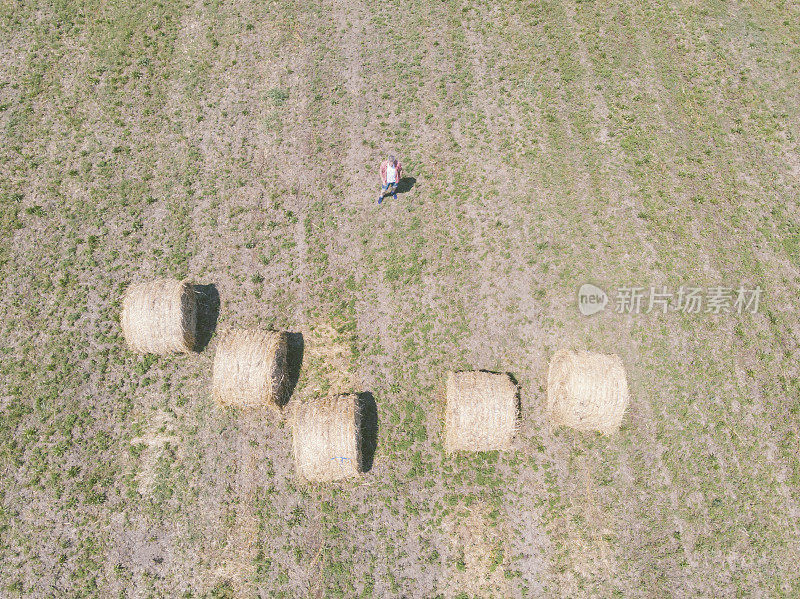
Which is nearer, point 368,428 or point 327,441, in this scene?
point 327,441

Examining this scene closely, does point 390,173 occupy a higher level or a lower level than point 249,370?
higher

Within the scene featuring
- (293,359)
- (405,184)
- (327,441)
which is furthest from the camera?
(405,184)

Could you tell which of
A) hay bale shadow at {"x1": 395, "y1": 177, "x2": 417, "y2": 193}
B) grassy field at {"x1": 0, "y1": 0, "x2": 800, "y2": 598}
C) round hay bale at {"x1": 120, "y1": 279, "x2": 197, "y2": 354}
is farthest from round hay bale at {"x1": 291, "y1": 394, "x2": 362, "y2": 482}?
hay bale shadow at {"x1": 395, "y1": 177, "x2": 417, "y2": 193}

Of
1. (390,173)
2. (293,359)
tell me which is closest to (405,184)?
(390,173)

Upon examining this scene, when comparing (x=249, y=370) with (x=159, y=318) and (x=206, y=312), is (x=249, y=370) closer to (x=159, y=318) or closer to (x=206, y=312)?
(x=206, y=312)

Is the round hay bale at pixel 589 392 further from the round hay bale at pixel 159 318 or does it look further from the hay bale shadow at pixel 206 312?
the round hay bale at pixel 159 318

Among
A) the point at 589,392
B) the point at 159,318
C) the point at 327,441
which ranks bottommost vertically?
the point at 327,441
